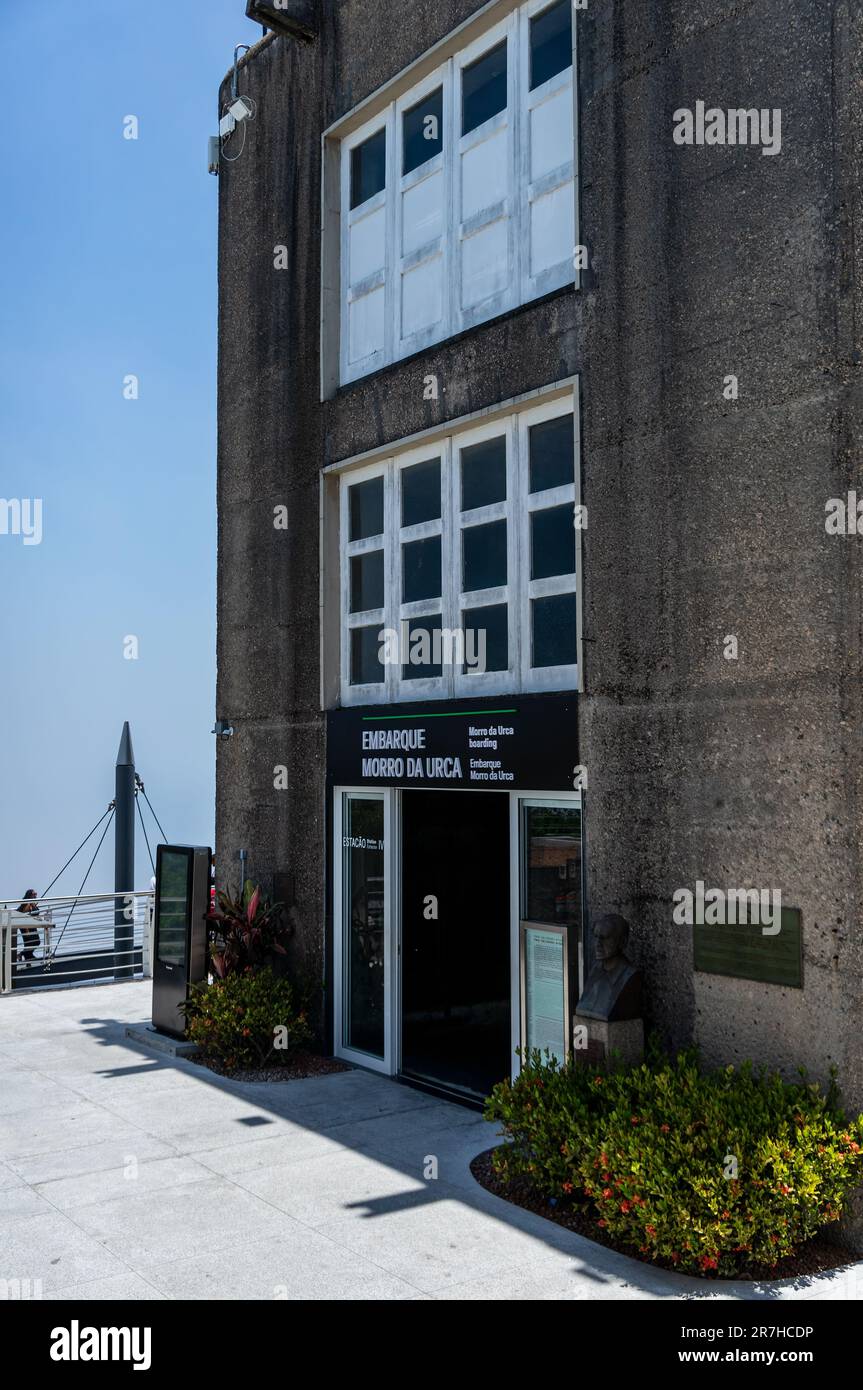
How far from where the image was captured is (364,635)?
12125 millimetres

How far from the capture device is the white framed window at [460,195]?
991 cm

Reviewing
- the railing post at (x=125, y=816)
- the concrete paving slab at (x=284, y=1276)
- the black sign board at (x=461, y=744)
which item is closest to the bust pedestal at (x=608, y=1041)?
the black sign board at (x=461, y=744)

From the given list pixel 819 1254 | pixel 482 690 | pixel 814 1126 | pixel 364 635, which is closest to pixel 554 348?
pixel 482 690

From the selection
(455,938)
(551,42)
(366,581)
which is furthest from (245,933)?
(551,42)

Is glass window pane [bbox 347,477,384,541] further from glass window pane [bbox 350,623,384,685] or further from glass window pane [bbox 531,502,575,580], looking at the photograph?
glass window pane [bbox 531,502,575,580]

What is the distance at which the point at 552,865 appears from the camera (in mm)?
9656

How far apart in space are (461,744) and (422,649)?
51.2 inches

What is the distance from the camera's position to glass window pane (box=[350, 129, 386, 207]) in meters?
12.1

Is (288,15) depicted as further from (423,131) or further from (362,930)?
(362,930)

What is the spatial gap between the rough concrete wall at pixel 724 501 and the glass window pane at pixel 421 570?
2264 millimetres

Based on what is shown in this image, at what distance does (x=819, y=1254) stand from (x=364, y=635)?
Answer: 7131 mm

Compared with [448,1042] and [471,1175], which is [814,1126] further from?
[448,1042]

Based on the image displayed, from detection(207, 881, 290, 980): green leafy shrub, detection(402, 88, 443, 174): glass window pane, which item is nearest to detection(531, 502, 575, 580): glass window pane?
detection(402, 88, 443, 174): glass window pane

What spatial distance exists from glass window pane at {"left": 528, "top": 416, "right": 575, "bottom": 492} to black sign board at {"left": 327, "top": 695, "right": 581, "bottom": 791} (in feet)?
5.97
